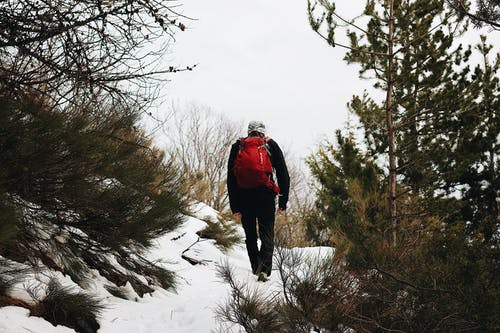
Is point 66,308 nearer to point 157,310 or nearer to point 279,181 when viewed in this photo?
point 157,310

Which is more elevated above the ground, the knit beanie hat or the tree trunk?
the tree trunk

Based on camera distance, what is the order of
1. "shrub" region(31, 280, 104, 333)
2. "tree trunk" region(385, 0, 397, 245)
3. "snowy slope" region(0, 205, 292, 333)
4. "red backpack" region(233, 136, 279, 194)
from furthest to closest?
1. "tree trunk" region(385, 0, 397, 245)
2. "red backpack" region(233, 136, 279, 194)
3. "shrub" region(31, 280, 104, 333)
4. "snowy slope" region(0, 205, 292, 333)

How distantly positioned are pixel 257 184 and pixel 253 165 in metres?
0.19

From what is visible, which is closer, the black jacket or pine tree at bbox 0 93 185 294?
pine tree at bbox 0 93 185 294

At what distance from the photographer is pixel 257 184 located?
14.7 feet

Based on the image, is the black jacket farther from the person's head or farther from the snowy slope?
the snowy slope

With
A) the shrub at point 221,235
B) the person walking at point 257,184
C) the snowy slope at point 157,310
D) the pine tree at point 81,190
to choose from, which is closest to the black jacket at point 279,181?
the person walking at point 257,184

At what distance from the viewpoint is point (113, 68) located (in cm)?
340

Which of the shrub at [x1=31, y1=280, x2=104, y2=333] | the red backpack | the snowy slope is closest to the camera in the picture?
the snowy slope

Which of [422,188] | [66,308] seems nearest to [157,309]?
[66,308]

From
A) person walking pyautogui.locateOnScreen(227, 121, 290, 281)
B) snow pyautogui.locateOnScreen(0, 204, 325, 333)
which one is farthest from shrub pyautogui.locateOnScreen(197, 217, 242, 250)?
person walking pyautogui.locateOnScreen(227, 121, 290, 281)

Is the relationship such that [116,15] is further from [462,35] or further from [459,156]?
[459,156]

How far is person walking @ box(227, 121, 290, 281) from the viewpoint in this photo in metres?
4.46

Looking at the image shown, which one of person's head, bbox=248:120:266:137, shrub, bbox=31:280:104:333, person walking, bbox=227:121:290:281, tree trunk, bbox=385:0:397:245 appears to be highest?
tree trunk, bbox=385:0:397:245
